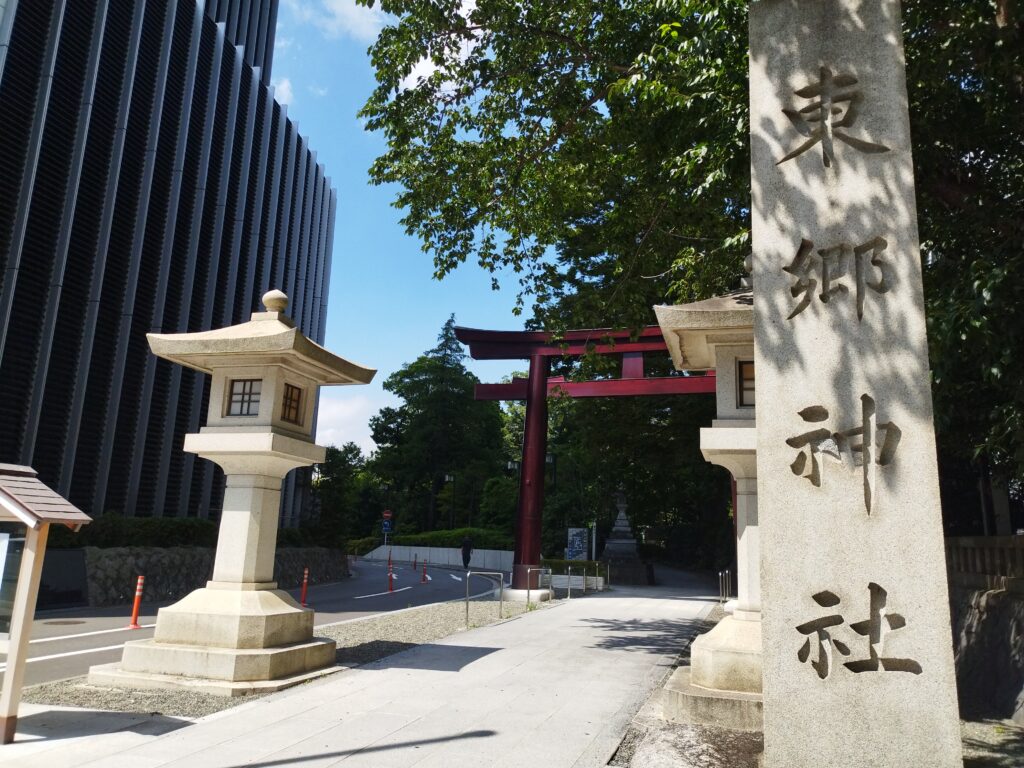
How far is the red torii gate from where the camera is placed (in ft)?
63.3

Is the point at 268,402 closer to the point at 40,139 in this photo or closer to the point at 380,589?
the point at 40,139

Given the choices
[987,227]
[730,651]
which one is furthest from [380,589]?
[987,227]

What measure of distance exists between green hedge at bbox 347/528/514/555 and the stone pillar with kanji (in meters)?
34.2

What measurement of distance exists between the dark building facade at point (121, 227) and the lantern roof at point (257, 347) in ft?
31.2

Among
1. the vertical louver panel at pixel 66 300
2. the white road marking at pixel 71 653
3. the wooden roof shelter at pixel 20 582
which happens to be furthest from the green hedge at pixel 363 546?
the wooden roof shelter at pixel 20 582

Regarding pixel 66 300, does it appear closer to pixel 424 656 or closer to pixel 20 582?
pixel 424 656

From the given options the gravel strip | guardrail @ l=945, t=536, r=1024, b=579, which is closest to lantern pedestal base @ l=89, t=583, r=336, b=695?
the gravel strip

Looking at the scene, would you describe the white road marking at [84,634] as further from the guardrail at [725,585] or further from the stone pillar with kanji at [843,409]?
the guardrail at [725,585]

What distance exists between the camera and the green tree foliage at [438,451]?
4903 centimetres

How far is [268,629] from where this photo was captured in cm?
751

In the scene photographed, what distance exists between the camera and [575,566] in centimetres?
2627

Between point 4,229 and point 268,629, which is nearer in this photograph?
point 268,629

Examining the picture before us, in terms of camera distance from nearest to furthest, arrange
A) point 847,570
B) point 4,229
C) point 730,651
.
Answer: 1. point 847,570
2. point 730,651
3. point 4,229

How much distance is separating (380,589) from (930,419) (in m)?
19.7
